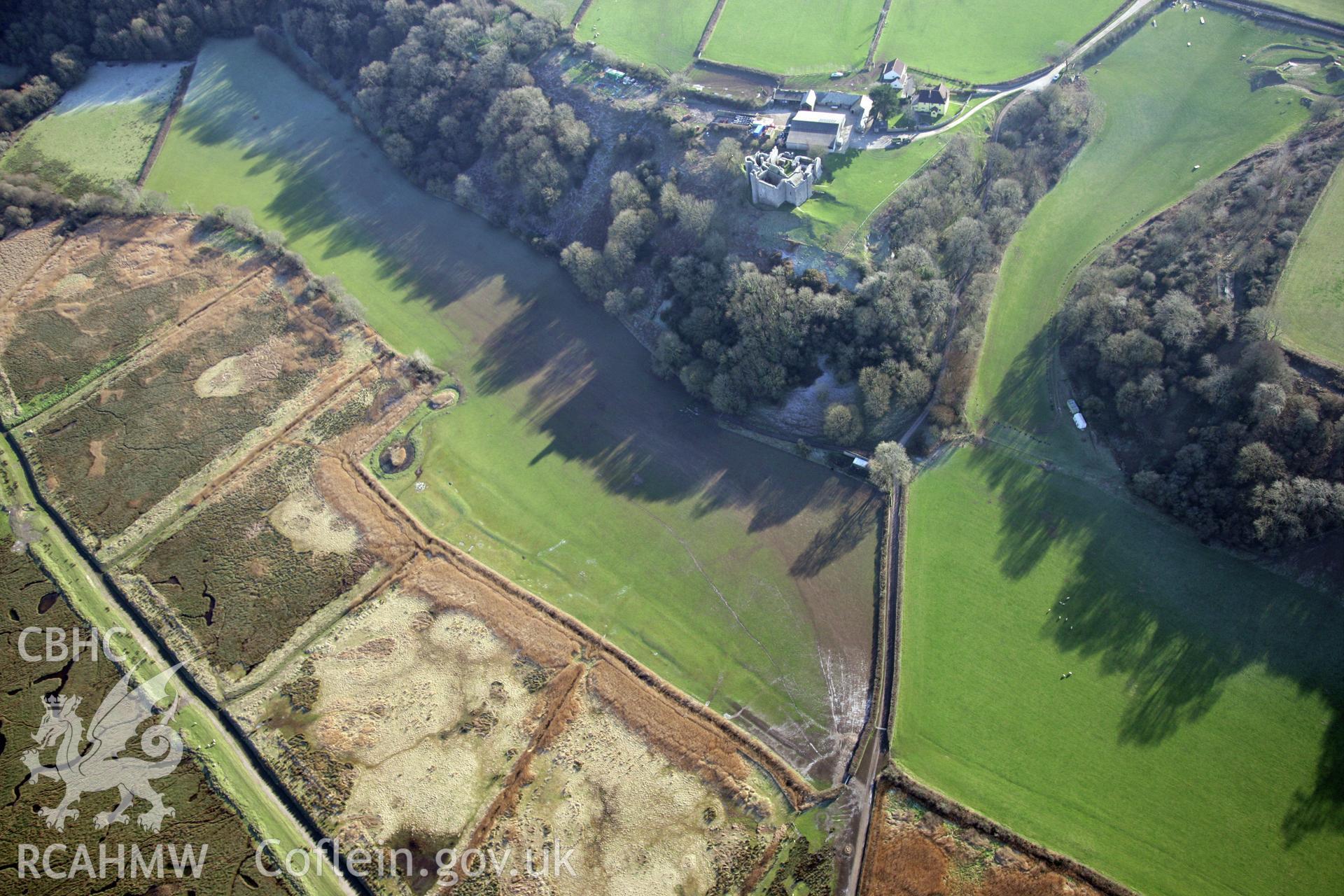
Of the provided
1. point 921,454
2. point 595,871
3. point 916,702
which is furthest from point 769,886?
point 921,454

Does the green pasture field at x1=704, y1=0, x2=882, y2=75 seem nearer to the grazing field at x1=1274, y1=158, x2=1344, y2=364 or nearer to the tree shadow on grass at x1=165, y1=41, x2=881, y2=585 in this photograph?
the tree shadow on grass at x1=165, y1=41, x2=881, y2=585

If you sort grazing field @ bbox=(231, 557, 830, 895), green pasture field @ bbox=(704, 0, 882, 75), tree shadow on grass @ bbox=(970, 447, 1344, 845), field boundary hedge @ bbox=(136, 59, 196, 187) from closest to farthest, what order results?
tree shadow on grass @ bbox=(970, 447, 1344, 845) → grazing field @ bbox=(231, 557, 830, 895) → green pasture field @ bbox=(704, 0, 882, 75) → field boundary hedge @ bbox=(136, 59, 196, 187)

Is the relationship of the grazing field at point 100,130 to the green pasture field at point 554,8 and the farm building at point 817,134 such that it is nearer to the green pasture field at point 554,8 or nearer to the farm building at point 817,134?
the green pasture field at point 554,8

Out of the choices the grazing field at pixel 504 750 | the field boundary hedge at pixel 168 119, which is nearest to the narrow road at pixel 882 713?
the grazing field at pixel 504 750

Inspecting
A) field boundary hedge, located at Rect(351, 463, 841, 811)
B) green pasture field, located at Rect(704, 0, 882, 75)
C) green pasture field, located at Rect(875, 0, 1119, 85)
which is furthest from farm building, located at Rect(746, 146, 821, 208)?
field boundary hedge, located at Rect(351, 463, 841, 811)

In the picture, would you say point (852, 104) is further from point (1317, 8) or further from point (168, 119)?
point (168, 119)

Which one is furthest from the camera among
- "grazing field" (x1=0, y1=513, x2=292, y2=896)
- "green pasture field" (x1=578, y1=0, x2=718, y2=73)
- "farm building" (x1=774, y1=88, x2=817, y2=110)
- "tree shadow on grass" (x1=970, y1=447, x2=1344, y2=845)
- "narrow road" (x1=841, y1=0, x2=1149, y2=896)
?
"green pasture field" (x1=578, y1=0, x2=718, y2=73)

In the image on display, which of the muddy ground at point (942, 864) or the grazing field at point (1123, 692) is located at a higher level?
the grazing field at point (1123, 692)
